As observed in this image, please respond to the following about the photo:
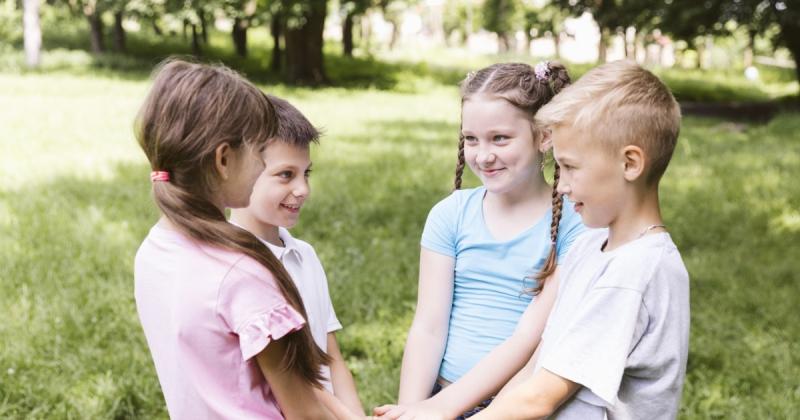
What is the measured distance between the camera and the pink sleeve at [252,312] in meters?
1.66

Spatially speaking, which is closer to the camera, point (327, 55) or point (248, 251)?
point (248, 251)

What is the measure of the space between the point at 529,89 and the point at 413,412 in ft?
3.00

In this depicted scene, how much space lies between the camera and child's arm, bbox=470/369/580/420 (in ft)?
6.01

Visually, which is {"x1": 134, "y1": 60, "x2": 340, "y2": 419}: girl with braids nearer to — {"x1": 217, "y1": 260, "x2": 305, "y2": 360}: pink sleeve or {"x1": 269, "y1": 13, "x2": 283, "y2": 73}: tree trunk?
{"x1": 217, "y1": 260, "x2": 305, "y2": 360}: pink sleeve

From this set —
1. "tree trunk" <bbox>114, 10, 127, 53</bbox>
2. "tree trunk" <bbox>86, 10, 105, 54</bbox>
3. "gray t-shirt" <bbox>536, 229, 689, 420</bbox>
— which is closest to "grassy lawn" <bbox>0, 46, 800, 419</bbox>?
"gray t-shirt" <bbox>536, 229, 689, 420</bbox>

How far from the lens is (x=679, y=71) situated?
3300cm

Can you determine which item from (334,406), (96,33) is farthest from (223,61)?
(334,406)

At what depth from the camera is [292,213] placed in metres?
2.43

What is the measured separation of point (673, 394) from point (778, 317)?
134 inches

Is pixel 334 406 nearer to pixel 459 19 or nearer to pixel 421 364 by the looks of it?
pixel 421 364

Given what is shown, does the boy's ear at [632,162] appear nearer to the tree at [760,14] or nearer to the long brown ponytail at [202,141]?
the long brown ponytail at [202,141]

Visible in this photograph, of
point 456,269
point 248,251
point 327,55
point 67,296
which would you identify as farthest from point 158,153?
point 327,55

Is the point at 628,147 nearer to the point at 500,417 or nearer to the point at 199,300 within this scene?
the point at 500,417

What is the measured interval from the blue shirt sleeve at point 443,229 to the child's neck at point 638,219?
746 millimetres
